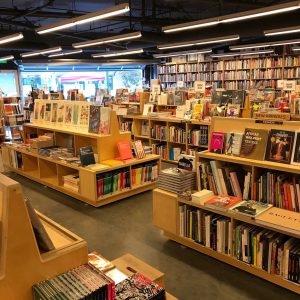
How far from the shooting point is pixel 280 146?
2.91 m

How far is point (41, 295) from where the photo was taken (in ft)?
4.85

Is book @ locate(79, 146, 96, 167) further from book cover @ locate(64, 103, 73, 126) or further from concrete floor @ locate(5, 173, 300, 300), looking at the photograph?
book cover @ locate(64, 103, 73, 126)

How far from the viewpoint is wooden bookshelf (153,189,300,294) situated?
281 cm

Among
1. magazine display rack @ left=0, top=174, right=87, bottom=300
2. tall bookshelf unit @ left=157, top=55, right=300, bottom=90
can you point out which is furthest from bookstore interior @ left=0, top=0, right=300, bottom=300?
tall bookshelf unit @ left=157, top=55, right=300, bottom=90

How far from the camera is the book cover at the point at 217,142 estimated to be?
3.32 metres

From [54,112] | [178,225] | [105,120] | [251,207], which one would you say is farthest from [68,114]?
[251,207]

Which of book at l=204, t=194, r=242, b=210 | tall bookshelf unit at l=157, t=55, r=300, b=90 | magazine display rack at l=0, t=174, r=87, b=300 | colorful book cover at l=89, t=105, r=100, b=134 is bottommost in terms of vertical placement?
book at l=204, t=194, r=242, b=210

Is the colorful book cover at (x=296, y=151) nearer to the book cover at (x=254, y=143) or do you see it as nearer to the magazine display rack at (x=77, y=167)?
the book cover at (x=254, y=143)

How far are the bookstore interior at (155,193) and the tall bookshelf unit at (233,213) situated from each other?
1 centimetres

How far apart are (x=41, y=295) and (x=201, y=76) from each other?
40.6 ft

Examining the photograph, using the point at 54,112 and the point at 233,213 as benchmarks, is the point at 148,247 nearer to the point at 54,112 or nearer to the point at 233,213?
the point at 233,213

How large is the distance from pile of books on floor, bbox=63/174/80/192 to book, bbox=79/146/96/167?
13.5 inches

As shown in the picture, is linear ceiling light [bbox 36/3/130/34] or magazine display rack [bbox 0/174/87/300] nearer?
magazine display rack [bbox 0/174/87/300]

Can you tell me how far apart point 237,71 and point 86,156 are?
351 inches
